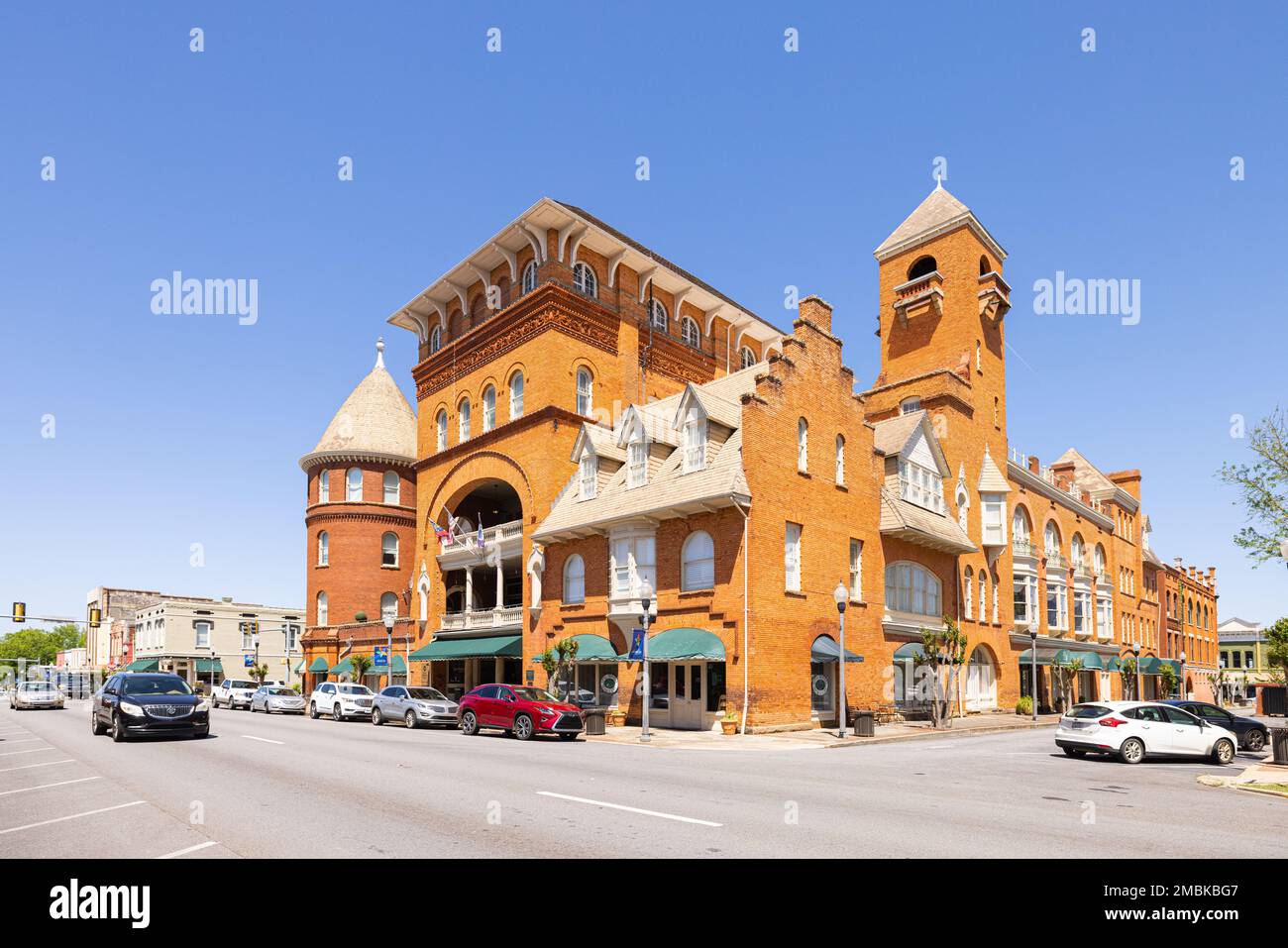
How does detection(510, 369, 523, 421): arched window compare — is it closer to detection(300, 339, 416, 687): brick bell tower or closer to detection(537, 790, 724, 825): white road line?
detection(300, 339, 416, 687): brick bell tower

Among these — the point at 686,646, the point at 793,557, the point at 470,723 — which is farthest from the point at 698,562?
the point at 470,723

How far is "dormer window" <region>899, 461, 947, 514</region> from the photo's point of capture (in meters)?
36.8

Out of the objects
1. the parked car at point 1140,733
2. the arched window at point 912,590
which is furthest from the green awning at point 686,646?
the arched window at point 912,590

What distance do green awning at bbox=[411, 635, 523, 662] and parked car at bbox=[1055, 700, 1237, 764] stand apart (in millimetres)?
21954

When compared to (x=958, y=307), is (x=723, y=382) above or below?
below

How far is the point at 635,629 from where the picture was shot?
96.1 ft

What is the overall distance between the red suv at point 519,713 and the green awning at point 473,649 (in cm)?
872

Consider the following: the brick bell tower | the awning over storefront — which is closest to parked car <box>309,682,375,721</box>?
the brick bell tower

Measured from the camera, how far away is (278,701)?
41.1m

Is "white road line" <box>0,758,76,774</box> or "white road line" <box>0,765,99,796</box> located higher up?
"white road line" <box>0,765,99,796</box>
